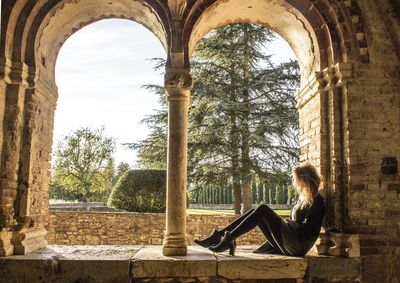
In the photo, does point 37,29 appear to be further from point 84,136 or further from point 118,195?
point 84,136

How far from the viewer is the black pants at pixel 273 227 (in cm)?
431

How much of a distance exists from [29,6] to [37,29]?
0.91ft

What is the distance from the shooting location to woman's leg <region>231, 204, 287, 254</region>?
4348 millimetres

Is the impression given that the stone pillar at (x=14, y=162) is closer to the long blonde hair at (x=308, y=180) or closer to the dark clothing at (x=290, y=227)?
the dark clothing at (x=290, y=227)

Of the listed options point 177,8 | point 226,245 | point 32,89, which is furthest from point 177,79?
point 226,245

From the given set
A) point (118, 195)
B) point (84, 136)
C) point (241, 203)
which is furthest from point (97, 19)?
point (84, 136)

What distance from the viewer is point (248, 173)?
47.2 feet

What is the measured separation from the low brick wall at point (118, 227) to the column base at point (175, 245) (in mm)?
6425

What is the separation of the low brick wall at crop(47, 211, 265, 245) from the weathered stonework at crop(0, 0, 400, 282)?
19.5 ft

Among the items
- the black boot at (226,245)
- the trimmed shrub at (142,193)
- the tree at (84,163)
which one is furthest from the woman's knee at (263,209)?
the tree at (84,163)

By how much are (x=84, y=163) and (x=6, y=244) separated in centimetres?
2283

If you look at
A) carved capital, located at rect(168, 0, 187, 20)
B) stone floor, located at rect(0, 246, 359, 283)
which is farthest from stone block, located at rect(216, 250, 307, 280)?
carved capital, located at rect(168, 0, 187, 20)

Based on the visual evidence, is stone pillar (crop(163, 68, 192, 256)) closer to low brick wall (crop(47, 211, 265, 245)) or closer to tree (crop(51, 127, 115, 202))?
low brick wall (crop(47, 211, 265, 245))

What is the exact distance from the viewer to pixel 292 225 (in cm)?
441
